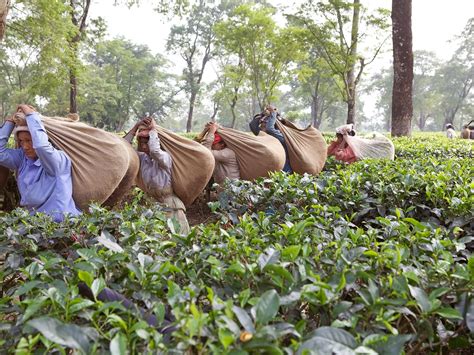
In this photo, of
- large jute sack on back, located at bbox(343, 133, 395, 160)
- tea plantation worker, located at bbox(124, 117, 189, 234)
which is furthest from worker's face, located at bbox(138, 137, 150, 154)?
large jute sack on back, located at bbox(343, 133, 395, 160)

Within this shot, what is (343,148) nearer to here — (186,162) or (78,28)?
(186,162)

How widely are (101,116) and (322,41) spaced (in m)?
19.1

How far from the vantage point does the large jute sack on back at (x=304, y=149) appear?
17.0ft

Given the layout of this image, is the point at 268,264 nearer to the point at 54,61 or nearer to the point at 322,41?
the point at 54,61

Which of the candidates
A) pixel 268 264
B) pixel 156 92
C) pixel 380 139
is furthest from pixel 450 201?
pixel 156 92

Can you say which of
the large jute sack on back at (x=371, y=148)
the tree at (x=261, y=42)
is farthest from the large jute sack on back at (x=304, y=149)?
the tree at (x=261, y=42)

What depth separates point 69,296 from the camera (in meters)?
1.08

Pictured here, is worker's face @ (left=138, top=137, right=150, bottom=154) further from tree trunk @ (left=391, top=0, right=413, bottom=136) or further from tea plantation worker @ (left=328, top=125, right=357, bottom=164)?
tree trunk @ (left=391, top=0, right=413, bottom=136)

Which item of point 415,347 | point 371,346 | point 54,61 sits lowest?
point 415,347

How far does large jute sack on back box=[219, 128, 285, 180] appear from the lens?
15.3ft

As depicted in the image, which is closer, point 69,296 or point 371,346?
point 371,346

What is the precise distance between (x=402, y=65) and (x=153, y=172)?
660cm

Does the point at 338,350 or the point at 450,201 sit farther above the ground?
the point at 450,201

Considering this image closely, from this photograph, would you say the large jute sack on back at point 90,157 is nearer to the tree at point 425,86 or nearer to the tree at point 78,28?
the tree at point 78,28
